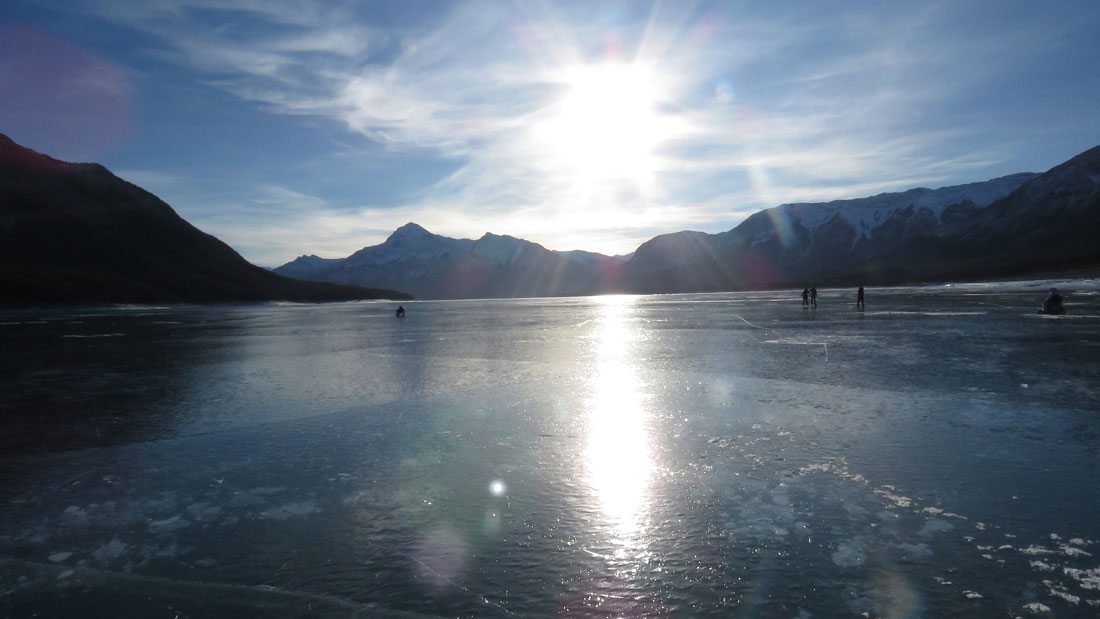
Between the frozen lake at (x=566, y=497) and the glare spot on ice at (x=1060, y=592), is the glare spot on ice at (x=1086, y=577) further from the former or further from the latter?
the glare spot on ice at (x=1060, y=592)

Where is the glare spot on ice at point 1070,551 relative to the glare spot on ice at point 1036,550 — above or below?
below

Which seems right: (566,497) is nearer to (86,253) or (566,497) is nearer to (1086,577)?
(1086,577)

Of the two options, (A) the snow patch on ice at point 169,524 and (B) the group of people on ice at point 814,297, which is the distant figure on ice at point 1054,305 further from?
(A) the snow patch on ice at point 169,524

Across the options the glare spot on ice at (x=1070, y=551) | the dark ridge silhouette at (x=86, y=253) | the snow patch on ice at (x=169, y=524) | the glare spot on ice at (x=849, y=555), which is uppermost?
the dark ridge silhouette at (x=86, y=253)

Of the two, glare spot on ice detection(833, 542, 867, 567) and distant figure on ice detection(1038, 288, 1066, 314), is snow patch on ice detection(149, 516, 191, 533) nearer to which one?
glare spot on ice detection(833, 542, 867, 567)

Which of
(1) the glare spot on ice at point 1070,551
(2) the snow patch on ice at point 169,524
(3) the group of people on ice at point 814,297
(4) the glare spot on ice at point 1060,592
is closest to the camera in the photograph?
(4) the glare spot on ice at point 1060,592

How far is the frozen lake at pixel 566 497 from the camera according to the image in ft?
15.4

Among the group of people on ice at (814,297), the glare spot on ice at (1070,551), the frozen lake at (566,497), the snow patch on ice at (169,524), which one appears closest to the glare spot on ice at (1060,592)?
the frozen lake at (566,497)

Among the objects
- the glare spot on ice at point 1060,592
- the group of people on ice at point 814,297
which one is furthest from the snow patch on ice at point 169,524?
the group of people on ice at point 814,297

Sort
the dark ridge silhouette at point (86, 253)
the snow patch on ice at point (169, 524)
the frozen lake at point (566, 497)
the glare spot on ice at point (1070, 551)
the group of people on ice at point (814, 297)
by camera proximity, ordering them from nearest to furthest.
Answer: the frozen lake at point (566, 497)
the glare spot on ice at point (1070, 551)
the snow patch on ice at point (169, 524)
the group of people on ice at point (814, 297)
the dark ridge silhouette at point (86, 253)

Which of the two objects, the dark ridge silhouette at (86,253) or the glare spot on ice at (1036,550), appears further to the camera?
the dark ridge silhouette at (86,253)

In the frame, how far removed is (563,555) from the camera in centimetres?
532

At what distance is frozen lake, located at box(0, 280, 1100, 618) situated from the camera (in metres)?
4.70

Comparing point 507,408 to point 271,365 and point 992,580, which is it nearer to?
point 992,580
